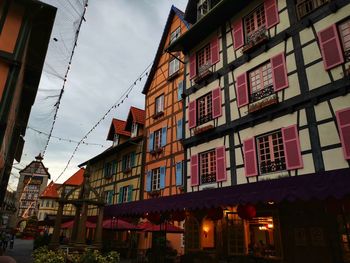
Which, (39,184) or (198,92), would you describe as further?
(39,184)

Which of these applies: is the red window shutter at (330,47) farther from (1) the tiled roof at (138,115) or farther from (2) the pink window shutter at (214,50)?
(1) the tiled roof at (138,115)

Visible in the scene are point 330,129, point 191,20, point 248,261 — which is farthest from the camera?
point 191,20

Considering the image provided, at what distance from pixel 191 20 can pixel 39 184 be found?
207ft

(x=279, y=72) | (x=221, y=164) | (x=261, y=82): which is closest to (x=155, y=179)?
(x=221, y=164)

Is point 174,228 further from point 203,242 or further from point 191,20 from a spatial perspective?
point 191,20

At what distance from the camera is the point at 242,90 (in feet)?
37.7

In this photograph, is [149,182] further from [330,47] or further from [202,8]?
[330,47]

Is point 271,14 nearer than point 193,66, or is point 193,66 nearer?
point 271,14

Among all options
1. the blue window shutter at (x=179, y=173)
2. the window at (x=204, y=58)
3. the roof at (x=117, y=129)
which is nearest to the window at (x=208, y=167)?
the blue window shutter at (x=179, y=173)

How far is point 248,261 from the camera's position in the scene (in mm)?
9477

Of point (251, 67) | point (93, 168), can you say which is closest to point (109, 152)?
point (93, 168)

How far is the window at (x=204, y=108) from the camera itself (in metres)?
13.2

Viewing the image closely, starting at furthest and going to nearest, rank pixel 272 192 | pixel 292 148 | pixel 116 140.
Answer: pixel 116 140
pixel 292 148
pixel 272 192

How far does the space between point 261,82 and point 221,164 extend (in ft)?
12.1
